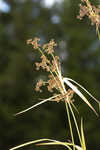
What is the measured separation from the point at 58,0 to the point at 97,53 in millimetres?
2017

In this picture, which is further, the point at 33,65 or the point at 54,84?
the point at 33,65

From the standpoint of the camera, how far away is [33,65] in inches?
298

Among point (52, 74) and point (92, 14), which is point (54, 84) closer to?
point (52, 74)

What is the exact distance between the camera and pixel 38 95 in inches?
324

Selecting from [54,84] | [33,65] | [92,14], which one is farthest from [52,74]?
[33,65]

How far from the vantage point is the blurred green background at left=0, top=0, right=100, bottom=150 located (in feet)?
26.7

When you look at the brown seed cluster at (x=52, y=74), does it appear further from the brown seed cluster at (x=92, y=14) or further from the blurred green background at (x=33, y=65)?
the blurred green background at (x=33, y=65)

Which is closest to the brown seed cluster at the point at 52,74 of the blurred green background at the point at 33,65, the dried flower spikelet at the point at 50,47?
the dried flower spikelet at the point at 50,47

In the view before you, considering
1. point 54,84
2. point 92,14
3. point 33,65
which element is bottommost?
point 54,84

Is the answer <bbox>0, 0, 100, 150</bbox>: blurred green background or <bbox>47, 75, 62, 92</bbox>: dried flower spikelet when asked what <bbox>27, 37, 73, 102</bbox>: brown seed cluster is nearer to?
<bbox>47, 75, 62, 92</bbox>: dried flower spikelet

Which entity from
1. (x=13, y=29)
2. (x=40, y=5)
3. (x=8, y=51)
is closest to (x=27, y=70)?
(x=8, y=51)

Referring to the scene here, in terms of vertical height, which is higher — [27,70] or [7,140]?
[27,70]

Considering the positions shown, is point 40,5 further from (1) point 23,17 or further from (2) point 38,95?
(2) point 38,95

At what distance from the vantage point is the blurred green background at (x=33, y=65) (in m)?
8.14
